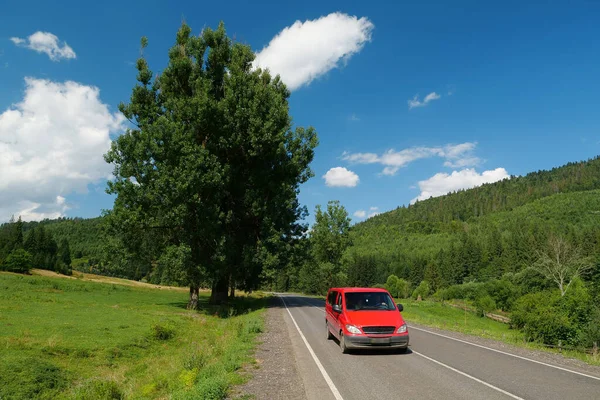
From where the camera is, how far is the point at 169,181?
25.9m

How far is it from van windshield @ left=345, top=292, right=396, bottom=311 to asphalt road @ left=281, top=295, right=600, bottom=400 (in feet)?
4.91

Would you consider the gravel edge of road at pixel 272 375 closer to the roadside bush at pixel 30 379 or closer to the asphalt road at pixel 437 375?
the asphalt road at pixel 437 375

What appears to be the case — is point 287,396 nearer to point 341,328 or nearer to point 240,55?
point 341,328

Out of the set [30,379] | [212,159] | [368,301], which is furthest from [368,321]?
[212,159]

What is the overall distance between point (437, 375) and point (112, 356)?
1216 centimetres

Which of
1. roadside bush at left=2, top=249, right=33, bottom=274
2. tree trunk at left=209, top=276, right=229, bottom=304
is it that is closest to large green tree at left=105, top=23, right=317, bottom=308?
tree trunk at left=209, top=276, right=229, bottom=304

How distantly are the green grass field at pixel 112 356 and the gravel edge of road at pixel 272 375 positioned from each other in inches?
14.7

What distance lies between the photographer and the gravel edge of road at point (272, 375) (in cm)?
823

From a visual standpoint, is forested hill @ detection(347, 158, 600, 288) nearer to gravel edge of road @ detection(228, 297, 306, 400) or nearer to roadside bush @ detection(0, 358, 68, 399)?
gravel edge of road @ detection(228, 297, 306, 400)

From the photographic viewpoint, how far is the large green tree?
1062 inches

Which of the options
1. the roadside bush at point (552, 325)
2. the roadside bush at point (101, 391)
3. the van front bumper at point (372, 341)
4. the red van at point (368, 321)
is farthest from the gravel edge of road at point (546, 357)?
the roadside bush at point (552, 325)

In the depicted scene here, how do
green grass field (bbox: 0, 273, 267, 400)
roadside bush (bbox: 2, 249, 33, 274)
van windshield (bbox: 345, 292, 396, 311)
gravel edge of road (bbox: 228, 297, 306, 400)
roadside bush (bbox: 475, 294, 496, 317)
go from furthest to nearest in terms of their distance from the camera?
roadside bush (bbox: 475, 294, 496, 317), roadside bush (bbox: 2, 249, 33, 274), van windshield (bbox: 345, 292, 396, 311), green grass field (bbox: 0, 273, 267, 400), gravel edge of road (bbox: 228, 297, 306, 400)

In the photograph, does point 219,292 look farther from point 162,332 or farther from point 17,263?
point 17,263

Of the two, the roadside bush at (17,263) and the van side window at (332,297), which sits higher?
the roadside bush at (17,263)
